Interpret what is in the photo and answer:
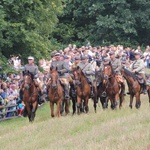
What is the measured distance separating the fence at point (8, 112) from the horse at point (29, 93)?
4366 millimetres

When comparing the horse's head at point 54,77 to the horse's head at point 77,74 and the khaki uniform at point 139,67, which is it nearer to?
the horse's head at point 77,74

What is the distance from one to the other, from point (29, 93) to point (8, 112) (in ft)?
19.0

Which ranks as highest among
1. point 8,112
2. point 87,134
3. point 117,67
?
point 117,67

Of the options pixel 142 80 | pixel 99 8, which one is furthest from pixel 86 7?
pixel 142 80

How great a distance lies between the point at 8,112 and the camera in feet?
95.3

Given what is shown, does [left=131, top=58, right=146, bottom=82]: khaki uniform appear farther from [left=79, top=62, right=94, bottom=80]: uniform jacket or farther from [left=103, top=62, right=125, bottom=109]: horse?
[left=79, top=62, right=94, bottom=80]: uniform jacket

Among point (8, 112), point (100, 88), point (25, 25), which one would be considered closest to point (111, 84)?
point (100, 88)

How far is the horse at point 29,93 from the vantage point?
23.0m

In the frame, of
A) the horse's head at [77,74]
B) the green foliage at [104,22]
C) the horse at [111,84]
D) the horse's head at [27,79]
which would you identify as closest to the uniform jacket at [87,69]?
the horse's head at [77,74]

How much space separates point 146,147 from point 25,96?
37.4ft

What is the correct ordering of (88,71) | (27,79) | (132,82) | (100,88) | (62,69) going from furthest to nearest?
(100,88) < (132,82) < (88,71) < (62,69) < (27,79)

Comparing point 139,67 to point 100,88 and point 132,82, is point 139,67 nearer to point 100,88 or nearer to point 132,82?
point 132,82

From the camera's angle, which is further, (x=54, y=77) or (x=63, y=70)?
(x=63, y=70)

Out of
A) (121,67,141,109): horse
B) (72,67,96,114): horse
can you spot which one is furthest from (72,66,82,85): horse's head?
(121,67,141,109): horse
